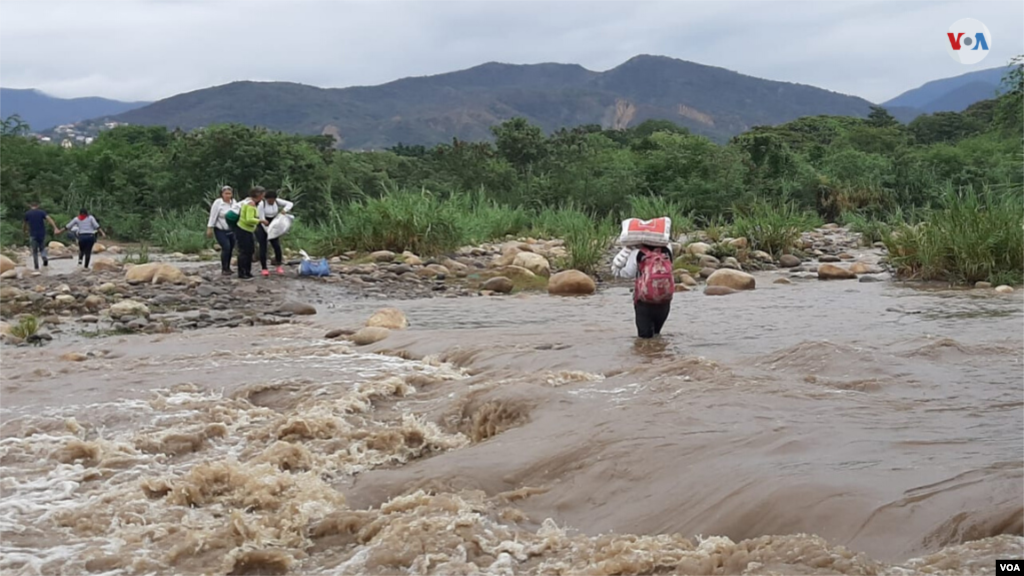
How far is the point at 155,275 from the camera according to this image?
12859 millimetres

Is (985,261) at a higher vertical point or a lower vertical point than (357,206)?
lower

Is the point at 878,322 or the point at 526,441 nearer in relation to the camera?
the point at 526,441

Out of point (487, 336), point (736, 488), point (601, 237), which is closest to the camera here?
point (736, 488)

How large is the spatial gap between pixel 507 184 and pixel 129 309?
64.1 ft

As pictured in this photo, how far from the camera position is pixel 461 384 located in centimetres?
594

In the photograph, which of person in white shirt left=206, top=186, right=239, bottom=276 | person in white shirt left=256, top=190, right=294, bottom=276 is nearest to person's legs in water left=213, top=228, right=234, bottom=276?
person in white shirt left=206, top=186, right=239, bottom=276

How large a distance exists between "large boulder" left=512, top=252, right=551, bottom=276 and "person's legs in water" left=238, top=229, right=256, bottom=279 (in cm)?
393

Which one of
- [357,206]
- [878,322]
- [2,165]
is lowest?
[878,322]

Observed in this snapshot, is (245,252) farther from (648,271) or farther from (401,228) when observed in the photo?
(648,271)

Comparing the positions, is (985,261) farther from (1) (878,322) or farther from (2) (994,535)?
(2) (994,535)

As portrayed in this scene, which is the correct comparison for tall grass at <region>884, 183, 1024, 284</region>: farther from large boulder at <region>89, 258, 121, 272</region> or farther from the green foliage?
large boulder at <region>89, 258, 121, 272</region>

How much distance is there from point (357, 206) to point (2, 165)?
715 inches

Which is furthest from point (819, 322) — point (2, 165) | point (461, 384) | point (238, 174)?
point (2, 165)

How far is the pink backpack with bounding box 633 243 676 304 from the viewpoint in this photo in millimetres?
6902
